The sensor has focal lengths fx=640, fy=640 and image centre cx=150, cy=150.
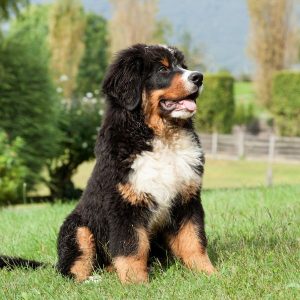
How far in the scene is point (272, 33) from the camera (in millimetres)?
32688

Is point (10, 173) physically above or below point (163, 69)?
below

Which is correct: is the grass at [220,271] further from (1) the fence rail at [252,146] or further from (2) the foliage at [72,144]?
(1) the fence rail at [252,146]

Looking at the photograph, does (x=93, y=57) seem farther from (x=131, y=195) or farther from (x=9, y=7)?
(x=131, y=195)

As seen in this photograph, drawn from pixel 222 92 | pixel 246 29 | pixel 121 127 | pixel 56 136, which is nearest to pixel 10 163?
pixel 56 136

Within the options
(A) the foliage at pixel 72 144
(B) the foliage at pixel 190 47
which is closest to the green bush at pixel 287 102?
(A) the foliage at pixel 72 144

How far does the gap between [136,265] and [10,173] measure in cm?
1026

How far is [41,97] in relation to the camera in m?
16.7

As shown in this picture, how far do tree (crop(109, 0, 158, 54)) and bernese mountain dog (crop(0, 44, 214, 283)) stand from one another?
103ft

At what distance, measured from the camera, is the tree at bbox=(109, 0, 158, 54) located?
3594cm

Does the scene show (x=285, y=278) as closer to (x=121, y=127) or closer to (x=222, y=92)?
(x=121, y=127)

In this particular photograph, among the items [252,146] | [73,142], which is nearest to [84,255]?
[73,142]

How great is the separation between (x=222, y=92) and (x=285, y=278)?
26.9 metres

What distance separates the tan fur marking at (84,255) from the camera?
506 centimetres

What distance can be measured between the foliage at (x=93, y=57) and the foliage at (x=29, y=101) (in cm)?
3925
